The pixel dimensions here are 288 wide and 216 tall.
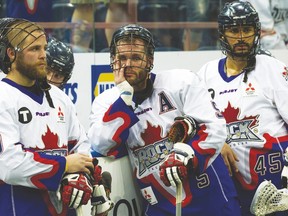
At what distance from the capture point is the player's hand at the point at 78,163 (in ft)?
11.6

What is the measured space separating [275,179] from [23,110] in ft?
4.63

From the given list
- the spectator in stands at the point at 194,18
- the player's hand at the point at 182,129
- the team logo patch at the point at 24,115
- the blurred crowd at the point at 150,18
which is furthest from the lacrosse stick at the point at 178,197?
the spectator in stands at the point at 194,18

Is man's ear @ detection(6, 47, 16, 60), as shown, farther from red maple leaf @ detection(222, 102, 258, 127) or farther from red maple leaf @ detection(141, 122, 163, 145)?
red maple leaf @ detection(222, 102, 258, 127)

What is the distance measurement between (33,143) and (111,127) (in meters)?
0.42

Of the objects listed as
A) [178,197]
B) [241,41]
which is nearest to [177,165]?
[178,197]

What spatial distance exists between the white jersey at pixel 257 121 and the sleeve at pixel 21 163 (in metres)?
1.09

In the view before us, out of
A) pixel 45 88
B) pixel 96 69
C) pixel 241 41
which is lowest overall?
pixel 96 69

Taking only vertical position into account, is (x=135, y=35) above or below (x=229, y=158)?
above

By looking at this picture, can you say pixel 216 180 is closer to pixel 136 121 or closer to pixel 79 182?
pixel 136 121

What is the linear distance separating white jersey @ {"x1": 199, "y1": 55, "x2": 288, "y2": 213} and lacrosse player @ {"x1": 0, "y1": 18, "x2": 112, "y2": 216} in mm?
867

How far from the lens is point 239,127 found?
4328mm

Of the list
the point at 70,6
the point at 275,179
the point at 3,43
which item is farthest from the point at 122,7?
the point at 3,43

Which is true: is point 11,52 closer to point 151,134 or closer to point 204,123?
point 151,134

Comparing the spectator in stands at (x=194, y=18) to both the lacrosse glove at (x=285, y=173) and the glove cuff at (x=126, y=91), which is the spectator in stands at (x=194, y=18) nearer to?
the lacrosse glove at (x=285, y=173)
